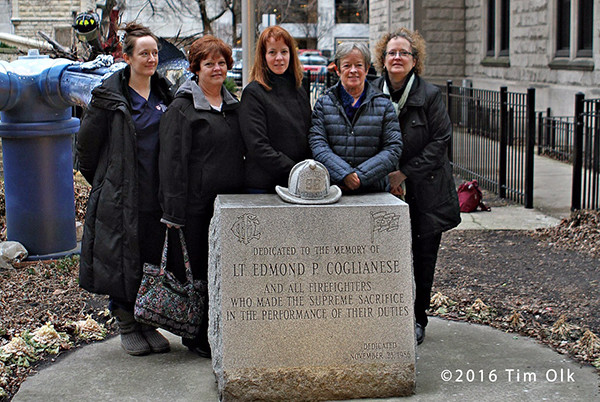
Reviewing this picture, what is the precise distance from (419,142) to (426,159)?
120 millimetres

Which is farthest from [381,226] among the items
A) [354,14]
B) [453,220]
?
[354,14]

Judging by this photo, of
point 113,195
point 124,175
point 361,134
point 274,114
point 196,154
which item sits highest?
point 274,114

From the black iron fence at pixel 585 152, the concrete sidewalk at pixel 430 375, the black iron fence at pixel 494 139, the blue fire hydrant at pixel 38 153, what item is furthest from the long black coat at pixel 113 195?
the black iron fence at pixel 494 139

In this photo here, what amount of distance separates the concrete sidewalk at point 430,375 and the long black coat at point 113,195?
0.47 metres

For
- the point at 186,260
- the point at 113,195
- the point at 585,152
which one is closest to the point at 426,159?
the point at 186,260

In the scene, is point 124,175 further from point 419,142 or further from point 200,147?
point 419,142

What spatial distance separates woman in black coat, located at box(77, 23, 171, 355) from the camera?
206 inches

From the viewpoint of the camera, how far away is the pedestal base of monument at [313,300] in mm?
4590

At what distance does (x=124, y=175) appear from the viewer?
17.2 ft

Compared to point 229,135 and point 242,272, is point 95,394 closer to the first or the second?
point 242,272

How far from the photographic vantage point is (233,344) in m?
4.64

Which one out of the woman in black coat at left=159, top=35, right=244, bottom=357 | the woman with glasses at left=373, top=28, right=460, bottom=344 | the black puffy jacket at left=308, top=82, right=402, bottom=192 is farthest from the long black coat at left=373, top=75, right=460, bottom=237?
the woman in black coat at left=159, top=35, right=244, bottom=357

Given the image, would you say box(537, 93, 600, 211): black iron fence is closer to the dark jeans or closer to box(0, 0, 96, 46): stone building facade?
the dark jeans

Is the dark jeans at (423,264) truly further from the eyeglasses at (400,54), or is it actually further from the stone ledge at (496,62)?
the stone ledge at (496,62)
